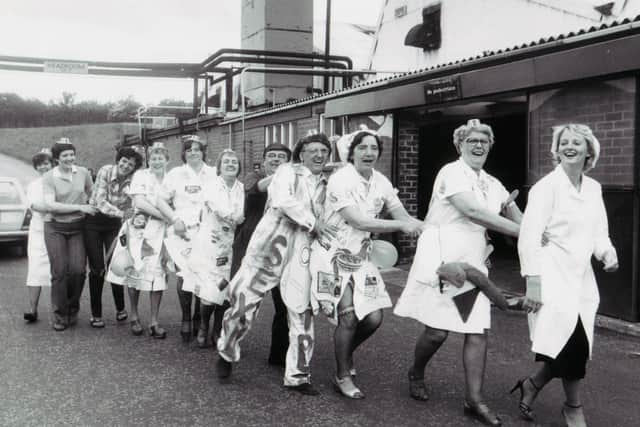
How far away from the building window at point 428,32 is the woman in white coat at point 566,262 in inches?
450

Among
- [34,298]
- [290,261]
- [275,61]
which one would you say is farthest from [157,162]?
[275,61]

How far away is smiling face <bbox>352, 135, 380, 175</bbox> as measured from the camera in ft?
14.4

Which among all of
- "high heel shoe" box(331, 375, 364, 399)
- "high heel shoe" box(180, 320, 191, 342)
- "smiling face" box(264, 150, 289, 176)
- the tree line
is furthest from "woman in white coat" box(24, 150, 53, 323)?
the tree line

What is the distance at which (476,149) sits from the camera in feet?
13.6

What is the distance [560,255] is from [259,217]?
2.55 m

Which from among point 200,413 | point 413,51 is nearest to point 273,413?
point 200,413

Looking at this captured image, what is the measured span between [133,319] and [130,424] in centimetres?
249

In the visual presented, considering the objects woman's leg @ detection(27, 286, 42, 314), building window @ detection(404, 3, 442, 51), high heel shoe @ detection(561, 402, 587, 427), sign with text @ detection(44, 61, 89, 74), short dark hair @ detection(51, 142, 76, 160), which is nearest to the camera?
high heel shoe @ detection(561, 402, 587, 427)

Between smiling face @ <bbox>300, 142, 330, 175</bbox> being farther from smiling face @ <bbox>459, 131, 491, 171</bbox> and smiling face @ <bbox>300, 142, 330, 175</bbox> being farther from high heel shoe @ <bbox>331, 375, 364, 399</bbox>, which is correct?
high heel shoe @ <bbox>331, 375, 364, 399</bbox>

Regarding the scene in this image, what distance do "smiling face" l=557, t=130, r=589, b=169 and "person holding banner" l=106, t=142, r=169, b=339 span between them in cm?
363

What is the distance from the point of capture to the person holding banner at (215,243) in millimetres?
5496

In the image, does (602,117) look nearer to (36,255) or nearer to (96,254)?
(96,254)

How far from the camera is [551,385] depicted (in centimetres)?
477

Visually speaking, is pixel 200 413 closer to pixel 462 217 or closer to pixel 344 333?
pixel 344 333
